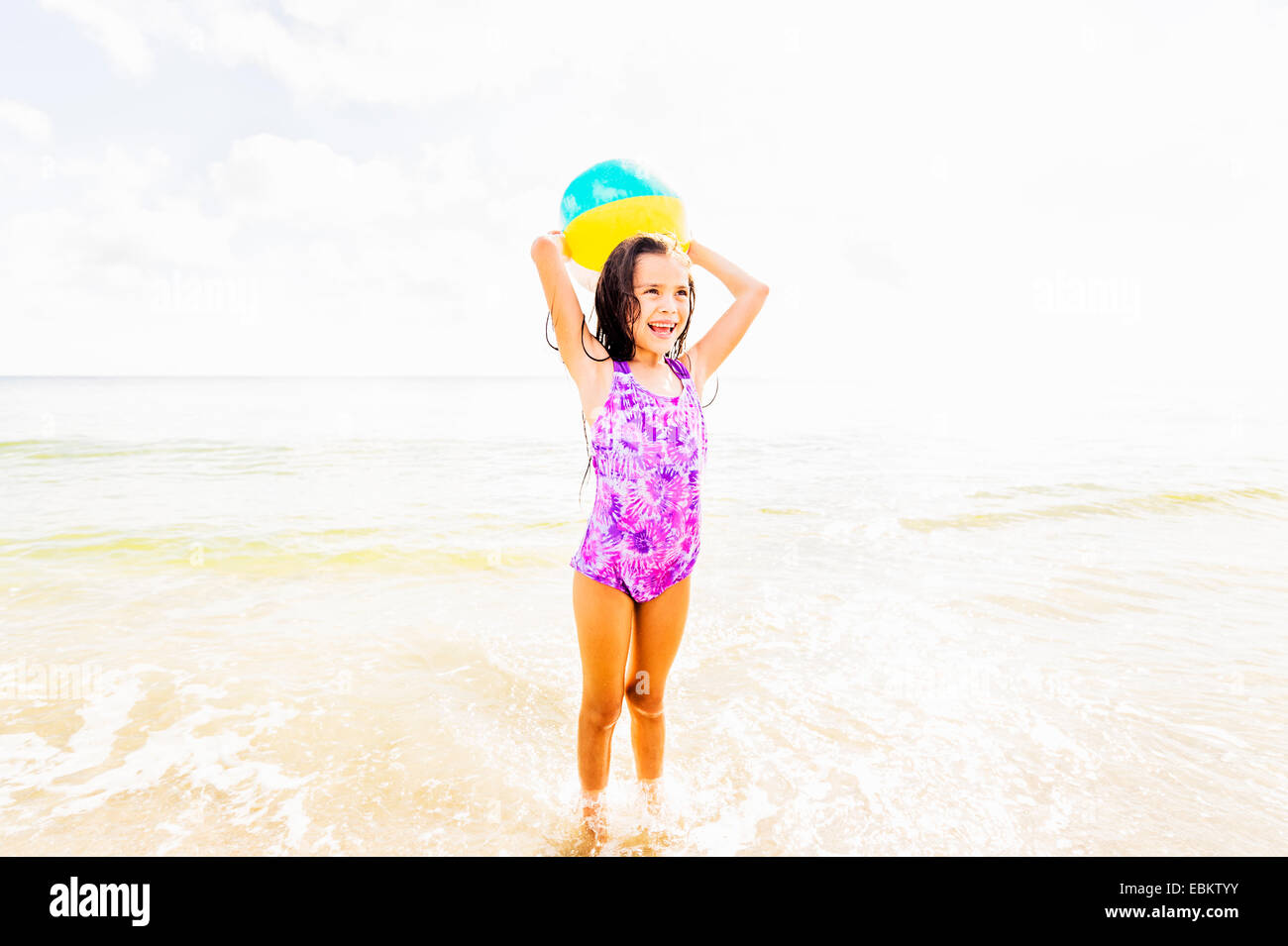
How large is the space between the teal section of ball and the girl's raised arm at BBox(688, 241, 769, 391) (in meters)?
0.37

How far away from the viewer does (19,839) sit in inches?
122

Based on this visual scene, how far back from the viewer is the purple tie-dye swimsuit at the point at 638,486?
2.80 m

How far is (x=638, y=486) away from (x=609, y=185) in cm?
126

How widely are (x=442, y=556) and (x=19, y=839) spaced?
5.19m

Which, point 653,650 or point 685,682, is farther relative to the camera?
point 685,682

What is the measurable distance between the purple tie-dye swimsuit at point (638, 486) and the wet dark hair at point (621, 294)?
0.32ft

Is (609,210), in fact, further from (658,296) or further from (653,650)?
(653,650)

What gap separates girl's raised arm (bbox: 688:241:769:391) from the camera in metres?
3.18

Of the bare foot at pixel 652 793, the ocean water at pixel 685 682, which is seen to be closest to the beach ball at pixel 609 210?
the bare foot at pixel 652 793

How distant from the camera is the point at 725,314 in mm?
3268

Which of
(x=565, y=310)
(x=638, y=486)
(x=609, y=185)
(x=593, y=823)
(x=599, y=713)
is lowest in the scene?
(x=593, y=823)

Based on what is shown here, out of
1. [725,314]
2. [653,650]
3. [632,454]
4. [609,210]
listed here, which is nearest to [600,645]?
[653,650]

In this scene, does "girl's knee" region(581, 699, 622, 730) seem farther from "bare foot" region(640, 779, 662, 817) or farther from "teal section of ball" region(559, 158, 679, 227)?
"teal section of ball" region(559, 158, 679, 227)

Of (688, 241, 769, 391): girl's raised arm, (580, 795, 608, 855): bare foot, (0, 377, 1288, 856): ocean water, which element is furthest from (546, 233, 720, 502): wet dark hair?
(0, 377, 1288, 856): ocean water
